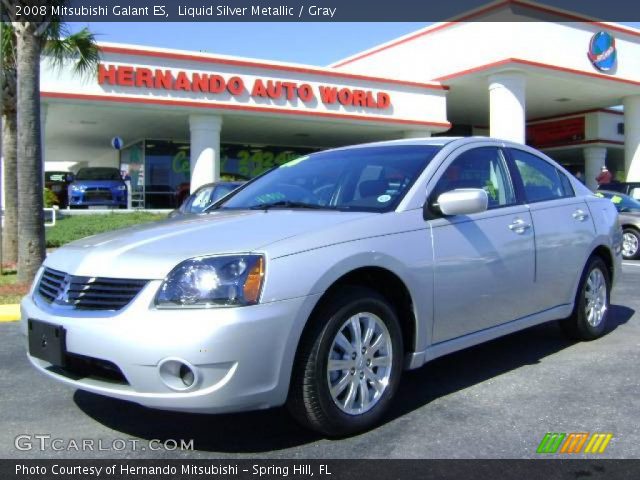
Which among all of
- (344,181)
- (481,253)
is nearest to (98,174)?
(344,181)

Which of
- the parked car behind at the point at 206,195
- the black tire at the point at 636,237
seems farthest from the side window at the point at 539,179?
the black tire at the point at 636,237

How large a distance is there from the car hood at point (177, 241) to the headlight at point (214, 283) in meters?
0.05

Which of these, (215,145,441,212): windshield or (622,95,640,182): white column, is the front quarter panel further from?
(622,95,640,182): white column

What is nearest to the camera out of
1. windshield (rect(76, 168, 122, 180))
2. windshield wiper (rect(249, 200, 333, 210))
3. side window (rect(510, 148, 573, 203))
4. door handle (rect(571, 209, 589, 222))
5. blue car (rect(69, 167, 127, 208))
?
windshield wiper (rect(249, 200, 333, 210))

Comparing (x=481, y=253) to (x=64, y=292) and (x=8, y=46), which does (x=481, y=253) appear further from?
(x=8, y=46)

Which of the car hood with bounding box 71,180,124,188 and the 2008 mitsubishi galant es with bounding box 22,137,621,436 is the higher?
the car hood with bounding box 71,180,124,188

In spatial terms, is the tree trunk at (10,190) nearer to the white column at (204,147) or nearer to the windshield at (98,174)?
the white column at (204,147)

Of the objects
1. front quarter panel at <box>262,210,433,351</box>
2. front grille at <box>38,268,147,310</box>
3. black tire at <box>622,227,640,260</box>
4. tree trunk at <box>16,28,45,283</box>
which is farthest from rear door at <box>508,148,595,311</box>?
black tire at <box>622,227,640,260</box>

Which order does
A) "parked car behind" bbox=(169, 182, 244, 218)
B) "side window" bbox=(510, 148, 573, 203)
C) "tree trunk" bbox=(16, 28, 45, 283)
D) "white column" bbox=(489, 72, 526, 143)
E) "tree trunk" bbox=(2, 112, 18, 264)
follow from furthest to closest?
"white column" bbox=(489, 72, 526, 143) → "parked car behind" bbox=(169, 182, 244, 218) → "tree trunk" bbox=(2, 112, 18, 264) → "tree trunk" bbox=(16, 28, 45, 283) → "side window" bbox=(510, 148, 573, 203)

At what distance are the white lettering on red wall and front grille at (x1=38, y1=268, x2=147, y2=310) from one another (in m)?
15.2

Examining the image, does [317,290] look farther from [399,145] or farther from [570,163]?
[570,163]

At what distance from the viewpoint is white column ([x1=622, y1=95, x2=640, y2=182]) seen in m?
24.0

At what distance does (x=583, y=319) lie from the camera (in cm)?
518

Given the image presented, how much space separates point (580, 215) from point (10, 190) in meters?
8.63
